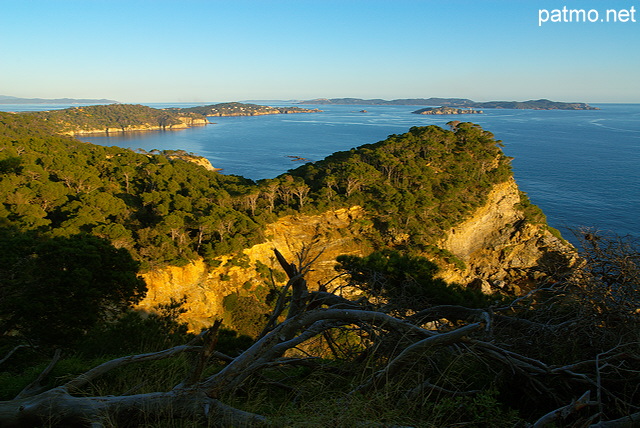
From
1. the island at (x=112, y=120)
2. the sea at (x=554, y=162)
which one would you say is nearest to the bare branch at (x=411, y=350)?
the sea at (x=554, y=162)

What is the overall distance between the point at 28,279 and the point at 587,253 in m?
11.0

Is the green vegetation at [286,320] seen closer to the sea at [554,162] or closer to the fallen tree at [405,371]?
the fallen tree at [405,371]

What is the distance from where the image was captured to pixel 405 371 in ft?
10.6

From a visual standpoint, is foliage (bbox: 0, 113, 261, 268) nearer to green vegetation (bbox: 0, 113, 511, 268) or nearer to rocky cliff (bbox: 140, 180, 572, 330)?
green vegetation (bbox: 0, 113, 511, 268)

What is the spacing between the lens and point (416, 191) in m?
25.5

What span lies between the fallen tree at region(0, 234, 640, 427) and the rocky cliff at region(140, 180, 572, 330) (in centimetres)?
911

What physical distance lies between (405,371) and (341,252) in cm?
1850

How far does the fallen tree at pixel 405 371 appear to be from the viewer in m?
2.81

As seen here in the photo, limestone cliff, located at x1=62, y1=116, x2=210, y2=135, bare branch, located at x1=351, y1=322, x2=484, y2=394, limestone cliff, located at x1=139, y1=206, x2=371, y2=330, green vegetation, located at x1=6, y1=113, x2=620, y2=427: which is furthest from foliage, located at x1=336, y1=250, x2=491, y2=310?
limestone cliff, located at x1=62, y1=116, x2=210, y2=135

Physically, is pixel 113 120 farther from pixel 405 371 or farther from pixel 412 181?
pixel 405 371

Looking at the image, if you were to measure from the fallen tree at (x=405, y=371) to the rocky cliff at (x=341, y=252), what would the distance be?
359 inches

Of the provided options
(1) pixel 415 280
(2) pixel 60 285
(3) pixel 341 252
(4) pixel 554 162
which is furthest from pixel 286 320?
(4) pixel 554 162

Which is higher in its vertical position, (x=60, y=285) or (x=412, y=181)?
(x=412, y=181)

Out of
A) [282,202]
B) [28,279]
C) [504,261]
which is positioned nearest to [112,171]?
[282,202]
